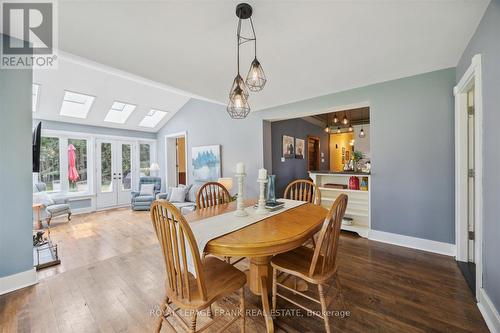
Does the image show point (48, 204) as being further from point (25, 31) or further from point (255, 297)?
point (255, 297)

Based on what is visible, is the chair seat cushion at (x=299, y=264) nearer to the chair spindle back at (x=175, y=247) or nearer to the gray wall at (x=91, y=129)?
the chair spindle back at (x=175, y=247)

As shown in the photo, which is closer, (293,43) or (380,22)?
(380,22)

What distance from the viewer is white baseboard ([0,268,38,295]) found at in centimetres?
200

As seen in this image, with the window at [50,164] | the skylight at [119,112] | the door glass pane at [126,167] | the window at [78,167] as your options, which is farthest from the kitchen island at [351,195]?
the window at [50,164]

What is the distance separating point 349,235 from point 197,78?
3449 millimetres

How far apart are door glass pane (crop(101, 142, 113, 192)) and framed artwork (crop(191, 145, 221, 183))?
253 centimetres

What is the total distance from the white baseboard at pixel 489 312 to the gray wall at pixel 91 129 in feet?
24.9

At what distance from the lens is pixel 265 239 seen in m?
1.26

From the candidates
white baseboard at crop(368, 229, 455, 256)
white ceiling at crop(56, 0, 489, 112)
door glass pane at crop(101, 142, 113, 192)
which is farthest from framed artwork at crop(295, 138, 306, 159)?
door glass pane at crop(101, 142, 113, 192)

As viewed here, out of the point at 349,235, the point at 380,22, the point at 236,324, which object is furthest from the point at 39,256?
the point at 380,22

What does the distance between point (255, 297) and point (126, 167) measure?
6130 mm

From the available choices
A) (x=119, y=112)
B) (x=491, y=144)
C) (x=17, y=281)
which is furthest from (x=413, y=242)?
(x=119, y=112)

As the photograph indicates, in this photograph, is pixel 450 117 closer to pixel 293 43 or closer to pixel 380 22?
pixel 380 22

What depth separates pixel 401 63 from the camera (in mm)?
2539
